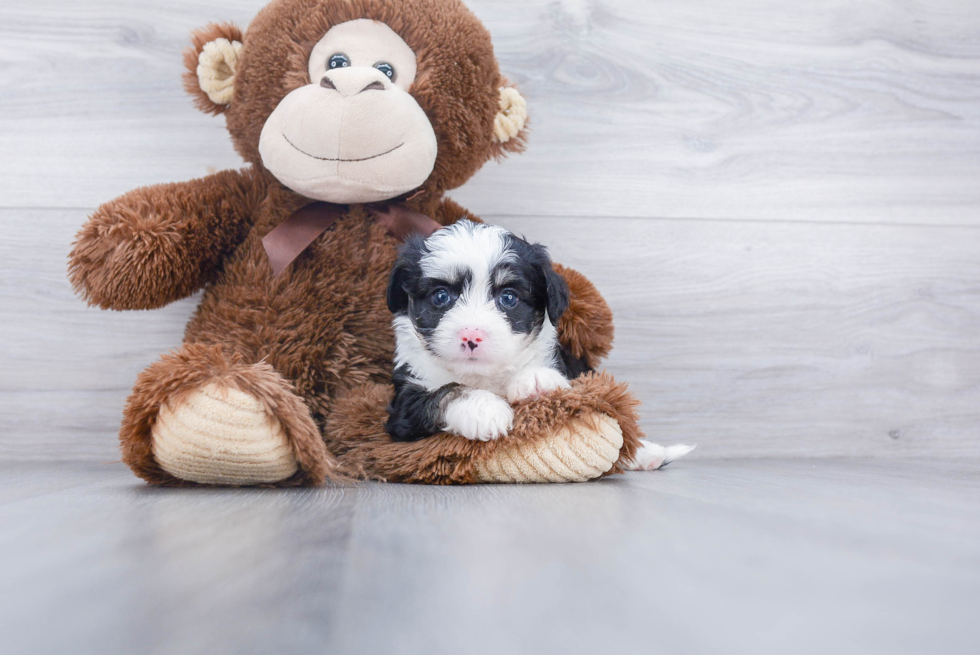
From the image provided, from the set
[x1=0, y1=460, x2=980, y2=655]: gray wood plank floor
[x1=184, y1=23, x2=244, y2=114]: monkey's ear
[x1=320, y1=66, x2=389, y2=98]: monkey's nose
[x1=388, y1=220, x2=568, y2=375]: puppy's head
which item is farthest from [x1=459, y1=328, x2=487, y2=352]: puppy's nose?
[x1=184, y1=23, x2=244, y2=114]: monkey's ear

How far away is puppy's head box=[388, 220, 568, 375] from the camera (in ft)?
3.45

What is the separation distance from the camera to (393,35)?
1242mm

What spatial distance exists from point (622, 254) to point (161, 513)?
48.4 inches

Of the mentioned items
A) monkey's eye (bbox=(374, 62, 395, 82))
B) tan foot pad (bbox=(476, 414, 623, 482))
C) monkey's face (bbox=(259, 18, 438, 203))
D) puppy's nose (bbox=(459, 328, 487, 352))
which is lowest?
tan foot pad (bbox=(476, 414, 623, 482))

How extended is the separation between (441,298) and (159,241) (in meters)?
0.49

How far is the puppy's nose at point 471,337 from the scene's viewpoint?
40.5 inches

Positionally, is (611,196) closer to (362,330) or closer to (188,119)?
(362,330)

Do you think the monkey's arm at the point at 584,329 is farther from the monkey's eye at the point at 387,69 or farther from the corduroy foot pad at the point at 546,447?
the monkey's eye at the point at 387,69

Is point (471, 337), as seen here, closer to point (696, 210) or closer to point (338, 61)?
point (338, 61)

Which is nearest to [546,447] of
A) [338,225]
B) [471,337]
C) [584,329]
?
[471,337]

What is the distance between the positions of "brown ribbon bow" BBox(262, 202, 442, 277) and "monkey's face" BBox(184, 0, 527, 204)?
0.19ft

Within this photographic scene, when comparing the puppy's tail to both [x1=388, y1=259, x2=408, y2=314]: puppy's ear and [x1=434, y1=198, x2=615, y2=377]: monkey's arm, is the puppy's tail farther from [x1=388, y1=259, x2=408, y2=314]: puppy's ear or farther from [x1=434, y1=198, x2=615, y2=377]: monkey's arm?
[x1=388, y1=259, x2=408, y2=314]: puppy's ear

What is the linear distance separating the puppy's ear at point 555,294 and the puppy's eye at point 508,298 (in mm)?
57

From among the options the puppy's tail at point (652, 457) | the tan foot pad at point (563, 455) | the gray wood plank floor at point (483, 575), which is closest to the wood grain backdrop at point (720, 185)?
the puppy's tail at point (652, 457)
